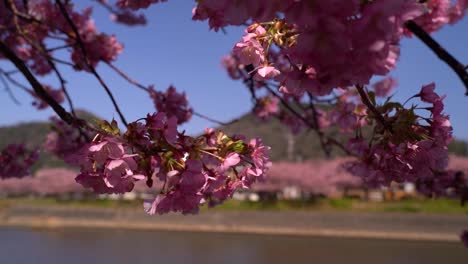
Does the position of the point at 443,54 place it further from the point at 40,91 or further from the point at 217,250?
the point at 217,250

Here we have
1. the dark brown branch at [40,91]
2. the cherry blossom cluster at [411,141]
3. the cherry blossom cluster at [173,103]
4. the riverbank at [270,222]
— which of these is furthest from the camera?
the riverbank at [270,222]

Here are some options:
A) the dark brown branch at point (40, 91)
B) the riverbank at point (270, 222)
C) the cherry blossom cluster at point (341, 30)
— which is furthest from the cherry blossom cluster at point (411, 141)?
the riverbank at point (270, 222)

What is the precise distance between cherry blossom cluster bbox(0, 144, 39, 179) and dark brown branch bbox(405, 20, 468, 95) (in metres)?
2.55

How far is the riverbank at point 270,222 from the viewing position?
12.3m

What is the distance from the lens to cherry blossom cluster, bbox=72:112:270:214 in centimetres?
88

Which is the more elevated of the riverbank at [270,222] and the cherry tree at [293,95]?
the cherry tree at [293,95]

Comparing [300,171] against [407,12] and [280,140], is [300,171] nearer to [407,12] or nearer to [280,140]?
[280,140]

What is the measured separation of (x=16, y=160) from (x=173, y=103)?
1197mm

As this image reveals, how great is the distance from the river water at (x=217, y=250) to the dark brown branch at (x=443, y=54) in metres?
8.25

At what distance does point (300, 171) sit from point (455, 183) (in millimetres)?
24589

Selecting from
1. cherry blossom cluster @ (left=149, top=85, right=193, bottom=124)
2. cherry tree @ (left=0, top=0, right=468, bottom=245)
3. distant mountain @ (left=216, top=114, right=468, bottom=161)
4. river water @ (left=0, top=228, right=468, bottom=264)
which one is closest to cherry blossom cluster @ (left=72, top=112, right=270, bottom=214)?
cherry tree @ (left=0, top=0, right=468, bottom=245)

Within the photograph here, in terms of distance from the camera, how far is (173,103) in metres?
2.47

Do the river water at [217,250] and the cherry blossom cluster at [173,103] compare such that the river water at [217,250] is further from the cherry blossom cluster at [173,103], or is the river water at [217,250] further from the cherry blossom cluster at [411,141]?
the cherry blossom cluster at [411,141]

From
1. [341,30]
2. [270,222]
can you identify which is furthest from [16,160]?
[270,222]
